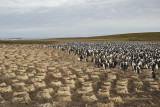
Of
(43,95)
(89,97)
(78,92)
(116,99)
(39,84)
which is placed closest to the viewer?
(116,99)

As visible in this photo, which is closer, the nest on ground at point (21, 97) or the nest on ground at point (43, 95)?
the nest on ground at point (21, 97)

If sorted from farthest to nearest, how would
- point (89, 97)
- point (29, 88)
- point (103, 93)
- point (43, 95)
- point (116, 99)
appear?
point (29, 88) < point (103, 93) < point (43, 95) < point (89, 97) < point (116, 99)

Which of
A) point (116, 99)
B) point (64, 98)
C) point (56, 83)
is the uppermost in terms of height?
point (56, 83)

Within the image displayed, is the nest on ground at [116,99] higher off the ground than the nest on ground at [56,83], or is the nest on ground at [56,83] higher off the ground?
the nest on ground at [56,83]

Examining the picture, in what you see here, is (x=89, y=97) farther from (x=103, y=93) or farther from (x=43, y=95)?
(x=43, y=95)

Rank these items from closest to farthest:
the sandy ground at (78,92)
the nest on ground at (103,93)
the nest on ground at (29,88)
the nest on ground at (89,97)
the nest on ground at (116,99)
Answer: the sandy ground at (78,92)
the nest on ground at (116,99)
the nest on ground at (89,97)
the nest on ground at (103,93)
the nest on ground at (29,88)

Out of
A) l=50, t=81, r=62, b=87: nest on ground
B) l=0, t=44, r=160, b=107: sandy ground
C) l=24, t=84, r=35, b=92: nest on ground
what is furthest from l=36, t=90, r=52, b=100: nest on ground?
l=50, t=81, r=62, b=87: nest on ground

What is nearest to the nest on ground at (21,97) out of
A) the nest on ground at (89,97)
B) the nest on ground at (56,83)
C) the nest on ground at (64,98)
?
the nest on ground at (64,98)

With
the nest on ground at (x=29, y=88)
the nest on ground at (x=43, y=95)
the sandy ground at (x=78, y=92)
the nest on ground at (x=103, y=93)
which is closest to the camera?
the sandy ground at (x=78, y=92)

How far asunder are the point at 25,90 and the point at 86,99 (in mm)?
3774

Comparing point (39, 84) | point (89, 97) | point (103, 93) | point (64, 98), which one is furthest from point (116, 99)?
point (39, 84)

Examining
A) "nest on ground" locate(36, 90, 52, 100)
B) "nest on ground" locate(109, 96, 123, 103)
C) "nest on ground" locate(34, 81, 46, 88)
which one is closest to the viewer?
"nest on ground" locate(109, 96, 123, 103)

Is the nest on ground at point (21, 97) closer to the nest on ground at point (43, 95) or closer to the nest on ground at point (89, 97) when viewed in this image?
the nest on ground at point (43, 95)

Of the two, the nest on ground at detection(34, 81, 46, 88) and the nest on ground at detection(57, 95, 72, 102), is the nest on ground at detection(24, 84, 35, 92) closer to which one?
the nest on ground at detection(34, 81, 46, 88)
